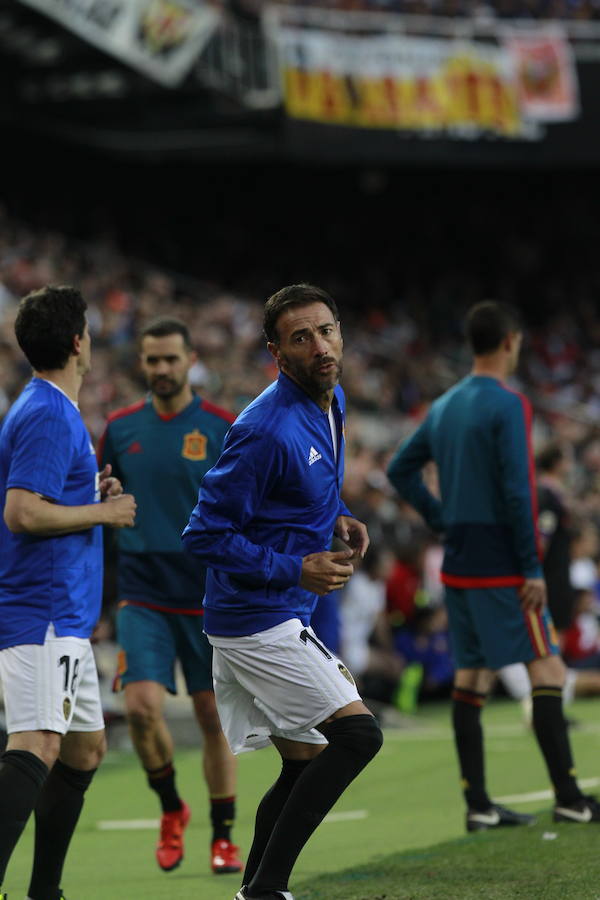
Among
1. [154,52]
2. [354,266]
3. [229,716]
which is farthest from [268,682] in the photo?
[354,266]

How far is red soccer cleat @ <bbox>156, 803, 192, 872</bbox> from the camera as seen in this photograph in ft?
20.2

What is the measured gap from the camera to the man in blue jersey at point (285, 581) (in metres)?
4.39

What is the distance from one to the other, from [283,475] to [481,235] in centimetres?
2844

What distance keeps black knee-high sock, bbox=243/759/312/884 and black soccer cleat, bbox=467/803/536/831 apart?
2.24m

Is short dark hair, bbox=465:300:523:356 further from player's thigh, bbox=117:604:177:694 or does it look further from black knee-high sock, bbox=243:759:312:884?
black knee-high sock, bbox=243:759:312:884

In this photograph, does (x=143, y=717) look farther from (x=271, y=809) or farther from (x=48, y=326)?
(x=48, y=326)

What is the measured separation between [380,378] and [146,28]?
6475mm

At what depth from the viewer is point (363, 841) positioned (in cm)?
695

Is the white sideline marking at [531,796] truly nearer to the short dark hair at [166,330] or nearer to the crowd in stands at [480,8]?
the short dark hair at [166,330]

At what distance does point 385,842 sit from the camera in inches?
270

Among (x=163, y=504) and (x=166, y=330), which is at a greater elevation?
(x=166, y=330)

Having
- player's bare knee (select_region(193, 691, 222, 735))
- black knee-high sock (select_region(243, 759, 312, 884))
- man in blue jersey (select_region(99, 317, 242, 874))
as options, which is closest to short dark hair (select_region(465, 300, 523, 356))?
man in blue jersey (select_region(99, 317, 242, 874))

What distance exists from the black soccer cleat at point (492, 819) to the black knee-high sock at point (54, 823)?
7.70 ft

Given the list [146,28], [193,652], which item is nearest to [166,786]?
[193,652]
